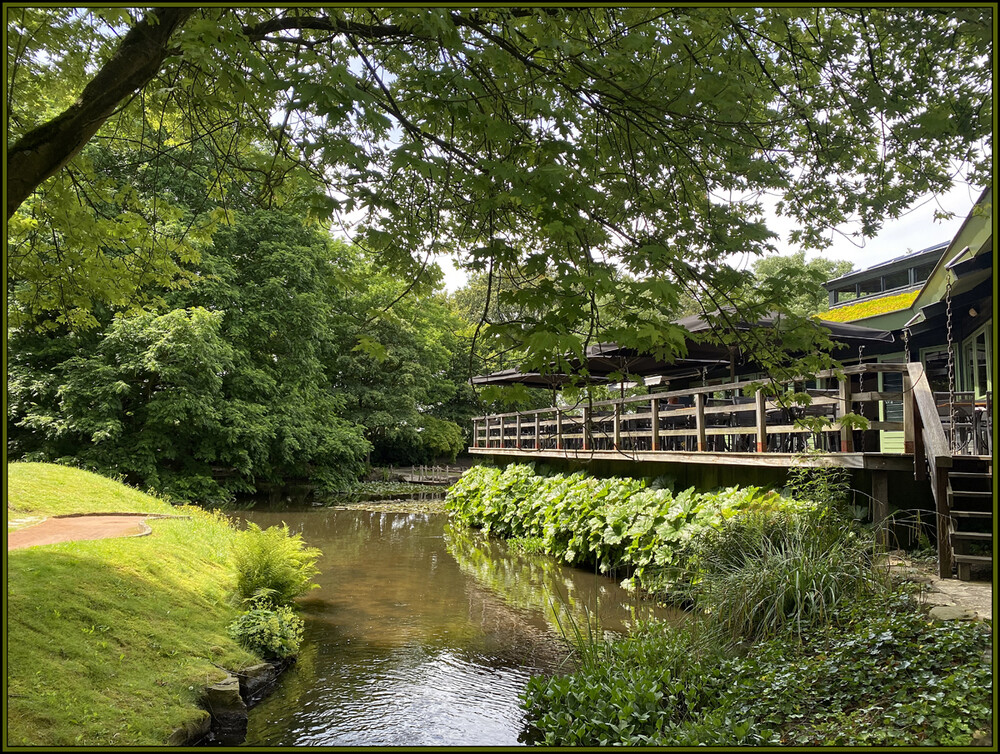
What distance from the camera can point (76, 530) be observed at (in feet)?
29.8

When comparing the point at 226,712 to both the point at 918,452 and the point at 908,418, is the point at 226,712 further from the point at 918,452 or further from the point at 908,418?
the point at 908,418

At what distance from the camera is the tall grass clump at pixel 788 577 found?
5.70m

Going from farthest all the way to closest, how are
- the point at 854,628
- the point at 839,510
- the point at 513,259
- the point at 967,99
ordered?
1. the point at 839,510
2. the point at 854,628
3. the point at 967,99
4. the point at 513,259

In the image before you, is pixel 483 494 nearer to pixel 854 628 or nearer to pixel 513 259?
pixel 854 628

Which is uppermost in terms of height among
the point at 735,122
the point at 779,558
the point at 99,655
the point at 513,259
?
the point at 735,122

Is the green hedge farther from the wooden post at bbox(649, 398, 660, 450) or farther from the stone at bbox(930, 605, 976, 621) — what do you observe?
the stone at bbox(930, 605, 976, 621)

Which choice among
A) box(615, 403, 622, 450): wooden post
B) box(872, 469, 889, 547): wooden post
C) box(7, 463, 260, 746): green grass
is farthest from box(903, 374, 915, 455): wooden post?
box(7, 463, 260, 746): green grass

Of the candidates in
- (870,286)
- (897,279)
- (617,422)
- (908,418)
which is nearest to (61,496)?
(617,422)

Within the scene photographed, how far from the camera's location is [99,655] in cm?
530

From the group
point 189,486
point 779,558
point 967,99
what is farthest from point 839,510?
point 189,486

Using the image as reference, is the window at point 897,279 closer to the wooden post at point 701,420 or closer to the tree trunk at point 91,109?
the wooden post at point 701,420

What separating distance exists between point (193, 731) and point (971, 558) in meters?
6.95

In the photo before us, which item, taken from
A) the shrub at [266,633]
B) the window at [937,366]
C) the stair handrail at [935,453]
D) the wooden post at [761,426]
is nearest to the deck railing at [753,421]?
the wooden post at [761,426]

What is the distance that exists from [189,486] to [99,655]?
17066 mm
